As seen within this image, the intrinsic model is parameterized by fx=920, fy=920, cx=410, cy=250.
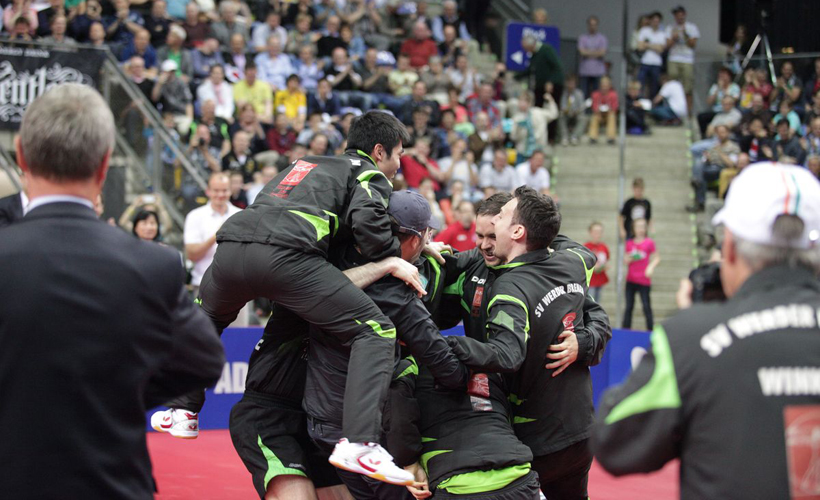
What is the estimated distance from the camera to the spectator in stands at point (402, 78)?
1559 cm

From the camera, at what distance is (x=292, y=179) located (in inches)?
184

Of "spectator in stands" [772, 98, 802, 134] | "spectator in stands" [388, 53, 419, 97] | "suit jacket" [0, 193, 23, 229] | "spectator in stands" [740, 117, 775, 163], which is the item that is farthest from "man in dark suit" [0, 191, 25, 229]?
"spectator in stands" [772, 98, 802, 134]

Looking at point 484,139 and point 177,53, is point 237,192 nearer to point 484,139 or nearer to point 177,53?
point 177,53

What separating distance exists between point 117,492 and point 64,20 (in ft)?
35.9

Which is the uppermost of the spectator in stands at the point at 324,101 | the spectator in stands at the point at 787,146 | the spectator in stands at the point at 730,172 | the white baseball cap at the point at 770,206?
the white baseball cap at the point at 770,206

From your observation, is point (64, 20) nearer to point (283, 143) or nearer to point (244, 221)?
point (283, 143)

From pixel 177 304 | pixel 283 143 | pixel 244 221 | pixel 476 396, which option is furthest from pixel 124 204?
pixel 177 304

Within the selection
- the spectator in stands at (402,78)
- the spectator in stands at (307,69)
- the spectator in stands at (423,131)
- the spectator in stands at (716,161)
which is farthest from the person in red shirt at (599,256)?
A: the spectator in stands at (307,69)

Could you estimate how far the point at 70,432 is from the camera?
2.32 m

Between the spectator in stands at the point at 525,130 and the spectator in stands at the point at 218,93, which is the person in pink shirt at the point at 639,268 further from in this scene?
the spectator in stands at the point at 218,93

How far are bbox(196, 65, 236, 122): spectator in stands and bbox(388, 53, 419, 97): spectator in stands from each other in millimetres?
3284

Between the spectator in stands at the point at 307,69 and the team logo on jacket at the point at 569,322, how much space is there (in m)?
10.6

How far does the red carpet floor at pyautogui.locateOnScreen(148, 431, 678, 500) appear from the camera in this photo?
6578mm

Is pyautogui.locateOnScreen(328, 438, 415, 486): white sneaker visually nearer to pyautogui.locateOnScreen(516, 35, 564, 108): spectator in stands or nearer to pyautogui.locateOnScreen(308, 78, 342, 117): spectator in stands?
pyautogui.locateOnScreen(308, 78, 342, 117): spectator in stands
